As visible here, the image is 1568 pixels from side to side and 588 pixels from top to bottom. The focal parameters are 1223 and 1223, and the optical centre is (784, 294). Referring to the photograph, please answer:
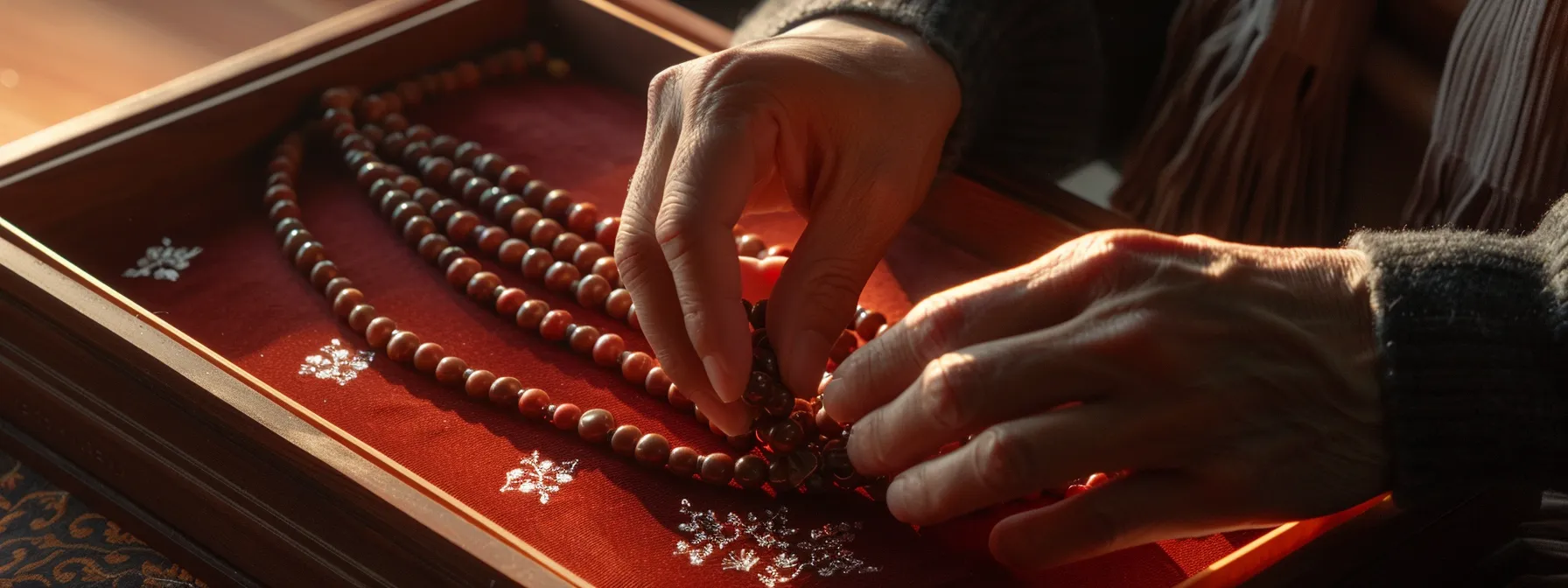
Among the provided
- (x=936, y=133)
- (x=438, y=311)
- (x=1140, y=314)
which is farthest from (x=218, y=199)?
(x=1140, y=314)

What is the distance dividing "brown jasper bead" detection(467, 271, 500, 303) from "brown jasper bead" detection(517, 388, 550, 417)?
0.46 ft

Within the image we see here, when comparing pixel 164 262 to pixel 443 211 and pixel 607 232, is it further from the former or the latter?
pixel 607 232

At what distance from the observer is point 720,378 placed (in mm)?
688

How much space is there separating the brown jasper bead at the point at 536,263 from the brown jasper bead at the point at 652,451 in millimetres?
244

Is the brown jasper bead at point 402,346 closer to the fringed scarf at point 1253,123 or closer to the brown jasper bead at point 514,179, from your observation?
the brown jasper bead at point 514,179

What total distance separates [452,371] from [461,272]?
0.44ft

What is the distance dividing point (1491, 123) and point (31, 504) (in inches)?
40.8

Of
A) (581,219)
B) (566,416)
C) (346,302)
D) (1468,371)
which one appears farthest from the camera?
(581,219)

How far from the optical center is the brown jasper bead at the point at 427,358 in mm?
841

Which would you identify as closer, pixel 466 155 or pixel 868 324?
pixel 868 324

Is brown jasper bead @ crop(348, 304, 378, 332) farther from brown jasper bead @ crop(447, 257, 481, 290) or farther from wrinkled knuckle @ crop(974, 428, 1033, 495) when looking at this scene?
wrinkled knuckle @ crop(974, 428, 1033, 495)

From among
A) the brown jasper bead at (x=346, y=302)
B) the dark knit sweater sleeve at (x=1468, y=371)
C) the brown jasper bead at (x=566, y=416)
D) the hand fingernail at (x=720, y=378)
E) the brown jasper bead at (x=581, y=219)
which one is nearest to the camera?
the dark knit sweater sleeve at (x=1468, y=371)

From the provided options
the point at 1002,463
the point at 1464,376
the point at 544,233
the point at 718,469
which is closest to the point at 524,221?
the point at 544,233

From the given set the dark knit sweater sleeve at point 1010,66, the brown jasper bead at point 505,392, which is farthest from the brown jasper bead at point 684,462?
the dark knit sweater sleeve at point 1010,66
